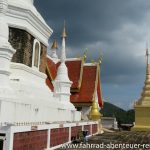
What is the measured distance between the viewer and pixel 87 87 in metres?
33.8

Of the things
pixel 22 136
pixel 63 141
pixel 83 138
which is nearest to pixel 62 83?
pixel 83 138

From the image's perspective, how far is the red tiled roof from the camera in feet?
106

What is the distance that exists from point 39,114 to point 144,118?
56.0 feet

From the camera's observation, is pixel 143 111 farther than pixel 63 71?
Yes

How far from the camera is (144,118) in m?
29.5

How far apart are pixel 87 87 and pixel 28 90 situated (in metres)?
19.1

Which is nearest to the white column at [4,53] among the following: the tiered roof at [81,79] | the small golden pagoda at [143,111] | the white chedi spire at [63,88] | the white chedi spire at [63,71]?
the white chedi spire at [63,88]

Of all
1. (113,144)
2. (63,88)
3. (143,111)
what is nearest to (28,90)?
(113,144)

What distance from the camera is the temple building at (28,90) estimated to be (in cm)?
1147

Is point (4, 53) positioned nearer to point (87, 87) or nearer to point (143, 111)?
point (143, 111)

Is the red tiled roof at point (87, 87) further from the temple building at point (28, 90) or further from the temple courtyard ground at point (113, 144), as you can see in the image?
the temple courtyard ground at point (113, 144)

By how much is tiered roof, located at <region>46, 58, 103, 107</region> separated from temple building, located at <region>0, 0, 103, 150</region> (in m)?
7.08

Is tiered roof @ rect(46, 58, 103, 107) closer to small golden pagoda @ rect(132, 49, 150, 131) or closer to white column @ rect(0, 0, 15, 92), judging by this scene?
small golden pagoda @ rect(132, 49, 150, 131)

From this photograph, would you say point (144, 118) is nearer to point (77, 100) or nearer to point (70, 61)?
point (77, 100)
